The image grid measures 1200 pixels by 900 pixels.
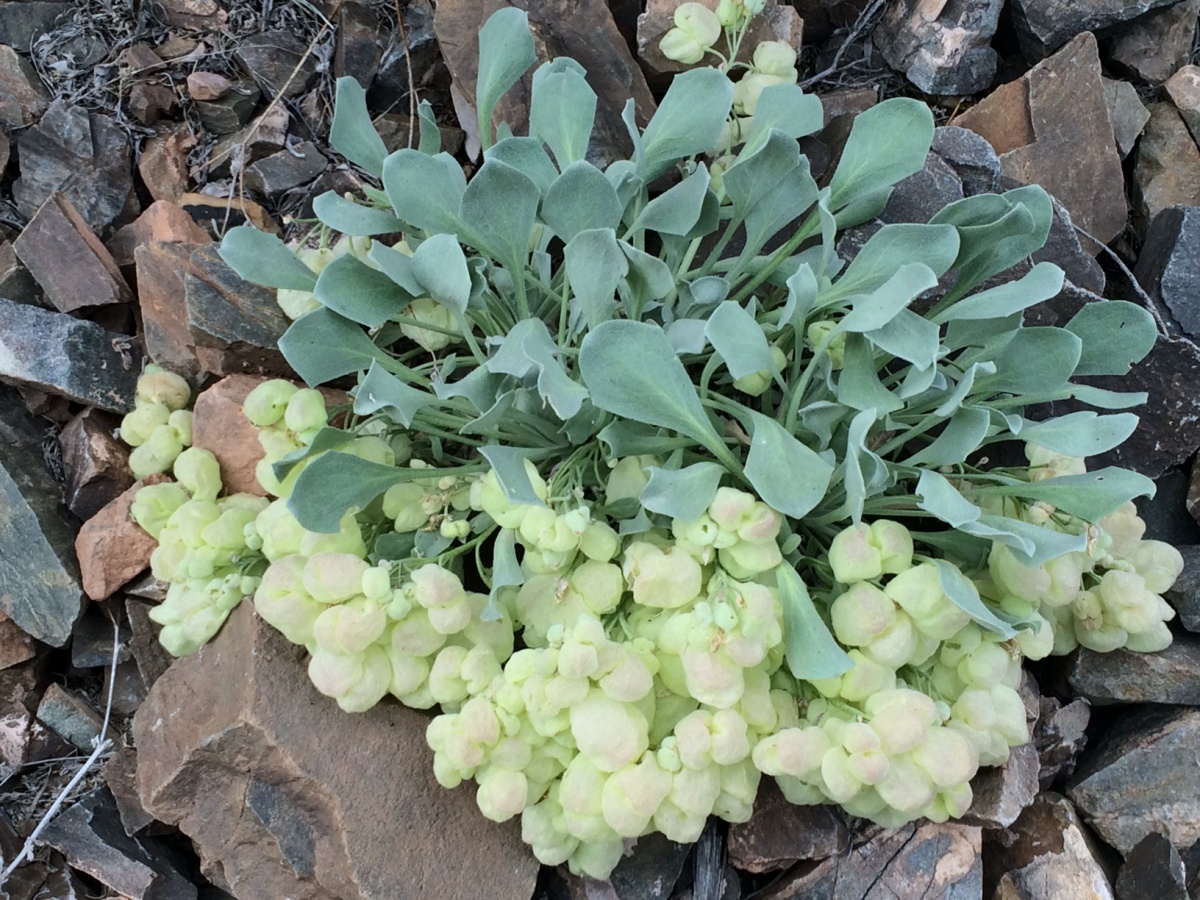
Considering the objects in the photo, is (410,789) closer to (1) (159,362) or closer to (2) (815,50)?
(1) (159,362)

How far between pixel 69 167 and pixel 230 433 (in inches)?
31.6

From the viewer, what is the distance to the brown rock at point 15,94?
1941mm

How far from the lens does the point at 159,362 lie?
68.4 inches

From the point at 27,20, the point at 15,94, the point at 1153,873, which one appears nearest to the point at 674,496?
the point at 1153,873

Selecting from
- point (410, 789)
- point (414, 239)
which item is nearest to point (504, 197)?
point (414, 239)

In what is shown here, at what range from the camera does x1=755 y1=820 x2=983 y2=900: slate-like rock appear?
1401mm

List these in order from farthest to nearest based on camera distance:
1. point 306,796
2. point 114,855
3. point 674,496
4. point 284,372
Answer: point 284,372, point 114,855, point 306,796, point 674,496

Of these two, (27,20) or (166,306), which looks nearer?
(166,306)

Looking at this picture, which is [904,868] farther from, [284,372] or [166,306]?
[166,306]

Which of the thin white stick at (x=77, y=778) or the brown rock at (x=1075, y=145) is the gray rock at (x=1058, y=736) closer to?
the brown rock at (x=1075, y=145)

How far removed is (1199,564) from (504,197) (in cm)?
131

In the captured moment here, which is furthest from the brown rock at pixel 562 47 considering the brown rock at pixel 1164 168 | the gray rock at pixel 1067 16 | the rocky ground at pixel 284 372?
the brown rock at pixel 1164 168

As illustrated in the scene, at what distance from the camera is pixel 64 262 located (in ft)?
5.96

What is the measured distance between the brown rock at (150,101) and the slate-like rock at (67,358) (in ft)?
1.61
